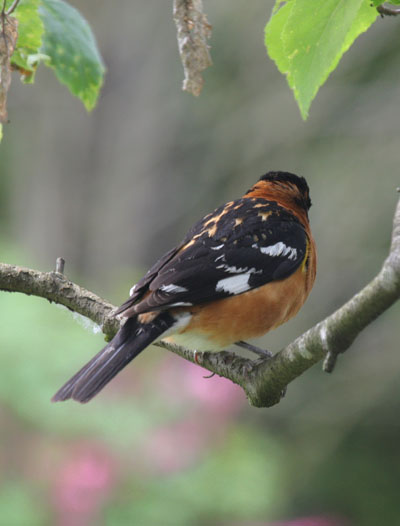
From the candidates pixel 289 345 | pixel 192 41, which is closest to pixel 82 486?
pixel 289 345

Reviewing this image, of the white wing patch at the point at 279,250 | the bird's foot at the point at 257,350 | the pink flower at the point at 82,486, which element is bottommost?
the pink flower at the point at 82,486

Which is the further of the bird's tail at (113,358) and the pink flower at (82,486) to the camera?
the pink flower at (82,486)

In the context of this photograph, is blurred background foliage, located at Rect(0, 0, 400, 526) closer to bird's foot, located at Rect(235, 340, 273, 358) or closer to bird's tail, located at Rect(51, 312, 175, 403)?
bird's foot, located at Rect(235, 340, 273, 358)

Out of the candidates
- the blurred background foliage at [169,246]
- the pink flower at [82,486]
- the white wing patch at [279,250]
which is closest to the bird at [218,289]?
the white wing patch at [279,250]

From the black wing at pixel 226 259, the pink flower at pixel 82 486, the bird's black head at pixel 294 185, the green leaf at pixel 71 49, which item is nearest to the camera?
the green leaf at pixel 71 49

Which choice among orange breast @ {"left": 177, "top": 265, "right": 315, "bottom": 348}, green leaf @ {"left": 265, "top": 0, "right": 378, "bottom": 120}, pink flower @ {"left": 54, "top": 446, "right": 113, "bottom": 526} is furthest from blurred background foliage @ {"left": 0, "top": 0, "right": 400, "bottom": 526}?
green leaf @ {"left": 265, "top": 0, "right": 378, "bottom": 120}

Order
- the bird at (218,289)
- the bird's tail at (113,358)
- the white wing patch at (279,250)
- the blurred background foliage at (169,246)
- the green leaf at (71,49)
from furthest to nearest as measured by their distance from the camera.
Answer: the blurred background foliage at (169,246) → the white wing patch at (279,250) → the bird at (218,289) → the bird's tail at (113,358) → the green leaf at (71,49)

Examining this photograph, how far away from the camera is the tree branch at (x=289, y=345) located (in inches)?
56.8

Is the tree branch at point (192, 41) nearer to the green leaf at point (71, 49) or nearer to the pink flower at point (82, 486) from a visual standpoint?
the green leaf at point (71, 49)

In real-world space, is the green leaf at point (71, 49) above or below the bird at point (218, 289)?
above

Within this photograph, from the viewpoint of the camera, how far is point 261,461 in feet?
14.9

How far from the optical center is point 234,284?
266 cm

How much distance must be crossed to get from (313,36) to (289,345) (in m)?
0.73

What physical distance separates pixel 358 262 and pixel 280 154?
1.58m
